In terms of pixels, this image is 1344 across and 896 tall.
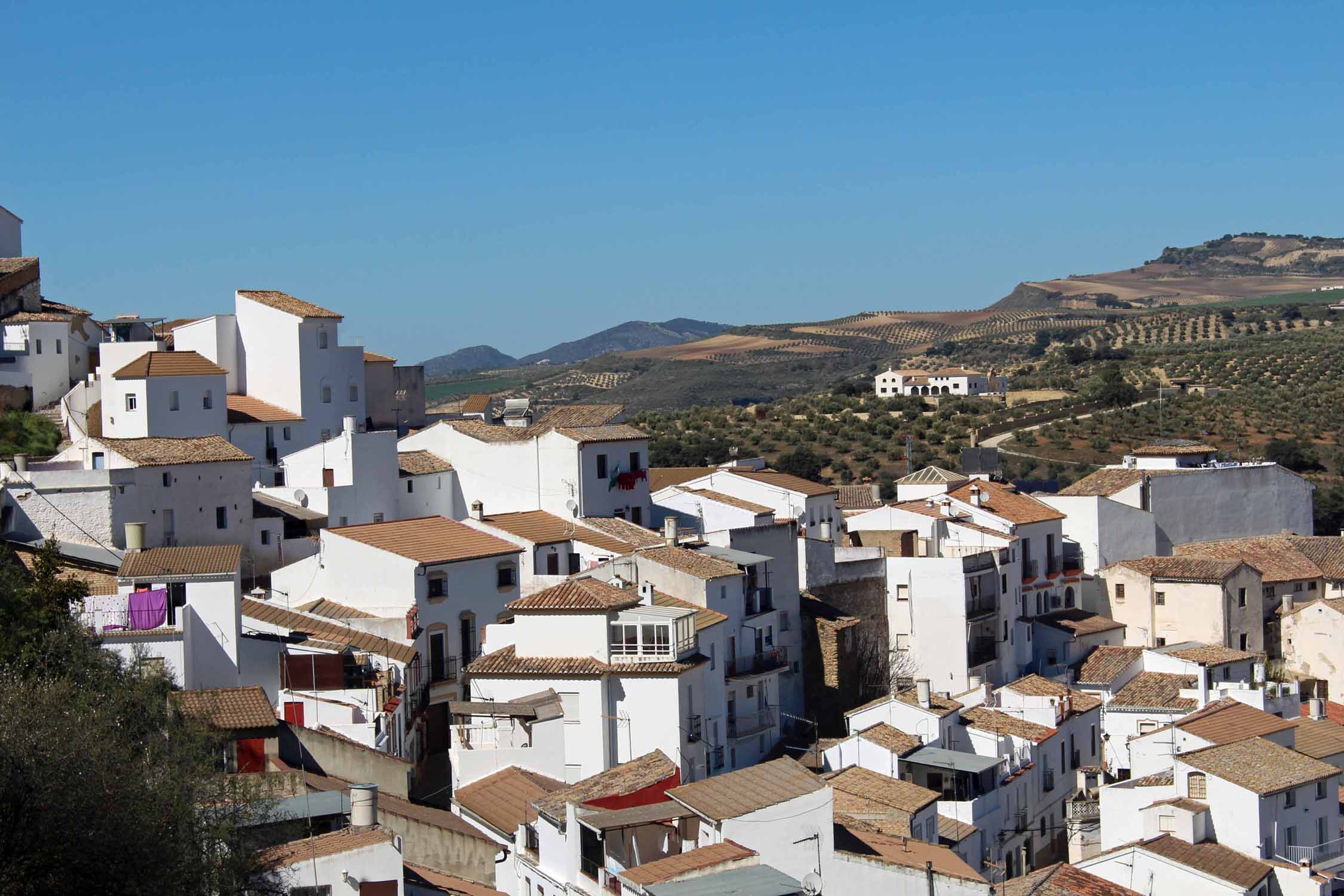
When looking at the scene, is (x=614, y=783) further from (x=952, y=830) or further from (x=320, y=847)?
(x=952, y=830)

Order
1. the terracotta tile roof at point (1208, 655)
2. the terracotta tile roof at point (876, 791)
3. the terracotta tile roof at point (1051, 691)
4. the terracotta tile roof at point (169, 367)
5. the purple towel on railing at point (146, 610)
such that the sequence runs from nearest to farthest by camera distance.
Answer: the purple towel on railing at point (146, 610) < the terracotta tile roof at point (876, 791) < the terracotta tile roof at point (1051, 691) < the terracotta tile roof at point (169, 367) < the terracotta tile roof at point (1208, 655)

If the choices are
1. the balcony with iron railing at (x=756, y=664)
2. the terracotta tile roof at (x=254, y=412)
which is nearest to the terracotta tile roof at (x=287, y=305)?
the terracotta tile roof at (x=254, y=412)

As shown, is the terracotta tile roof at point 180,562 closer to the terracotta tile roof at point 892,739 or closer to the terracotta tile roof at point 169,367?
the terracotta tile roof at point 169,367

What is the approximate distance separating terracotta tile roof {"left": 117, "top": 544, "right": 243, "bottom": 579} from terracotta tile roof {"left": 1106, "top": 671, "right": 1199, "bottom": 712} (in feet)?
68.0

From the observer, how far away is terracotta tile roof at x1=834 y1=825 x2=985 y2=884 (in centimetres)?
2595

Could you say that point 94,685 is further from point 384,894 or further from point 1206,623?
point 1206,623

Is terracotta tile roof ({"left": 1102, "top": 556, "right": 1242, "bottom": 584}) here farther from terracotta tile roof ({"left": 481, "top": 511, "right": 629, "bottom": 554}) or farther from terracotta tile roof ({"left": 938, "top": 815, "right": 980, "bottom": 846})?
terracotta tile roof ({"left": 938, "top": 815, "right": 980, "bottom": 846})

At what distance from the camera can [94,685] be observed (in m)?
25.4

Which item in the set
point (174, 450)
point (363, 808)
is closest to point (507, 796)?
point (363, 808)

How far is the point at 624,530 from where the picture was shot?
4184 centimetres

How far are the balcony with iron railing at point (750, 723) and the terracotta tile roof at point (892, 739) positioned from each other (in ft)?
6.53

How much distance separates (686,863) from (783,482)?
972 inches

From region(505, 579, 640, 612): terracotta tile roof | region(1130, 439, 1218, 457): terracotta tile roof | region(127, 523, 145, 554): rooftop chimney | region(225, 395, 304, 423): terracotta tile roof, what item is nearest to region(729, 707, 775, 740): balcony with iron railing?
region(505, 579, 640, 612): terracotta tile roof

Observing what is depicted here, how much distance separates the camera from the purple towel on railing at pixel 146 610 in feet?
96.5
